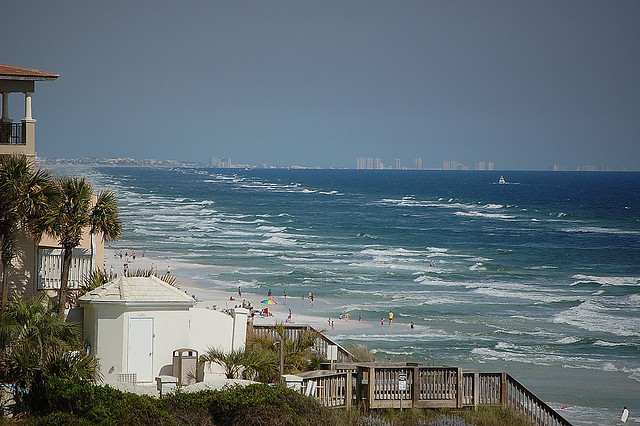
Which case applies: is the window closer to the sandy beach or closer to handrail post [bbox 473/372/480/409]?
handrail post [bbox 473/372/480/409]

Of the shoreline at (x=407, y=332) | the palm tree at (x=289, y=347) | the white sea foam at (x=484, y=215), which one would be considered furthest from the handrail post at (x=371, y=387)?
the white sea foam at (x=484, y=215)

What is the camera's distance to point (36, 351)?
51.9 ft

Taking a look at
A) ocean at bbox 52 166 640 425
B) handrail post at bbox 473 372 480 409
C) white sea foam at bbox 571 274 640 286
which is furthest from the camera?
white sea foam at bbox 571 274 640 286

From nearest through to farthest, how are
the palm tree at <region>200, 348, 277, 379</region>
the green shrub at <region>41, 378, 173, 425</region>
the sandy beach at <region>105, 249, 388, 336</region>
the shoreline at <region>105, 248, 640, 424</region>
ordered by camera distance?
the green shrub at <region>41, 378, 173, 425</region> < the palm tree at <region>200, 348, 277, 379</region> < the shoreline at <region>105, 248, 640, 424</region> < the sandy beach at <region>105, 249, 388, 336</region>

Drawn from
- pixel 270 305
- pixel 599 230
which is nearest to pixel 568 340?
pixel 270 305

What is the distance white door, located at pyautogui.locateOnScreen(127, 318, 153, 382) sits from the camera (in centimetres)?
1728

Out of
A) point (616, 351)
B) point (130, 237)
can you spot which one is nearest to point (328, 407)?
point (616, 351)

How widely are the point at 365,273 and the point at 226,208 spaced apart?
236 ft

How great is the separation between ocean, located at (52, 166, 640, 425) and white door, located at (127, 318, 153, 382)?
13762 millimetres

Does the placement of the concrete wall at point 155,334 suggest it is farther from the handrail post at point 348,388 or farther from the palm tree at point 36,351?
the handrail post at point 348,388

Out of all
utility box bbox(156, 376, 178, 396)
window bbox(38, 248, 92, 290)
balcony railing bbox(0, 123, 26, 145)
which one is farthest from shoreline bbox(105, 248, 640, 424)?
balcony railing bbox(0, 123, 26, 145)

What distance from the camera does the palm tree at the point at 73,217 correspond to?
18.2 metres

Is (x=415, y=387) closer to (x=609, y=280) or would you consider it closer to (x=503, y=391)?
(x=503, y=391)

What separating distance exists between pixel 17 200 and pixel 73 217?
48.0 inches
